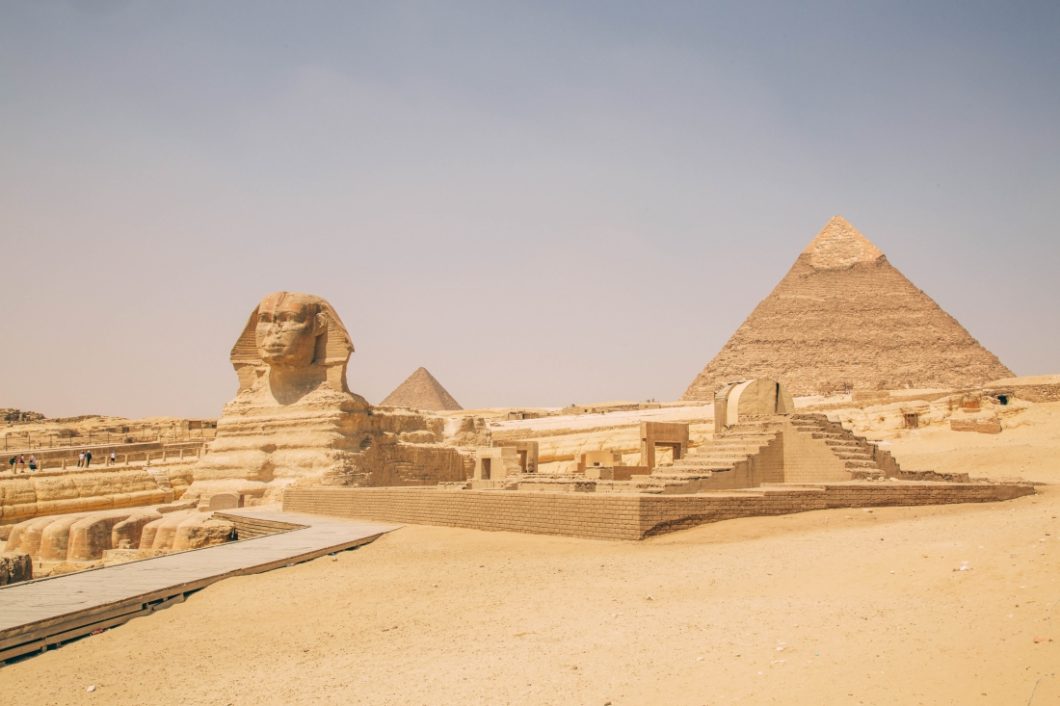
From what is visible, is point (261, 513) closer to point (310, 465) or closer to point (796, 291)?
point (310, 465)

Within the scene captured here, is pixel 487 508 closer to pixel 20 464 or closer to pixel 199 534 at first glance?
pixel 199 534

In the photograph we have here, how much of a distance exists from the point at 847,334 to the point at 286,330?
11297cm

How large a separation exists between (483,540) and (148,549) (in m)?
3.88

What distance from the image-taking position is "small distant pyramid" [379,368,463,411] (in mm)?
65375

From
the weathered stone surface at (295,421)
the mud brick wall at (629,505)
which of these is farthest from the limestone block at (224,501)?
the mud brick wall at (629,505)

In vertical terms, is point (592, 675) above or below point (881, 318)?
below

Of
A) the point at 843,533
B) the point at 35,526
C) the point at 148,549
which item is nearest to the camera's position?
the point at 843,533

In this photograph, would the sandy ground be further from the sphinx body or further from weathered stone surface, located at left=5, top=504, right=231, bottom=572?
the sphinx body

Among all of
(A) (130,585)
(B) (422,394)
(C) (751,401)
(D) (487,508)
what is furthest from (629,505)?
(B) (422,394)

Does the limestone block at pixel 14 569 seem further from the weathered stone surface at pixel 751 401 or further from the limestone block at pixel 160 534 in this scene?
the weathered stone surface at pixel 751 401

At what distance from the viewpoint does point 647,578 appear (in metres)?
5.92

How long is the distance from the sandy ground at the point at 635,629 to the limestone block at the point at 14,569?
2.40 m

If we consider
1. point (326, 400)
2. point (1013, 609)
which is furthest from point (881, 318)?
point (1013, 609)

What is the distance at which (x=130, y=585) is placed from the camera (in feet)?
21.6
